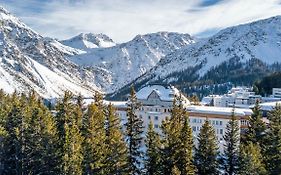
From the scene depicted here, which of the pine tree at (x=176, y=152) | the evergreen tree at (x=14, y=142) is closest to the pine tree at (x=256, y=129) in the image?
the pine tree at (x=176, y=152)

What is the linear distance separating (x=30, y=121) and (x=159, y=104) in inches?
2313

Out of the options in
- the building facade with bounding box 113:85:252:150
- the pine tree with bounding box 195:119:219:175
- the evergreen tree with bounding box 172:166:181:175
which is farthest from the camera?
the building facade with bounding box 113:85:252:150

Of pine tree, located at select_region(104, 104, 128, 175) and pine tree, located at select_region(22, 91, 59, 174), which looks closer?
pine tree, located at select_region(104, 104, 128, 175)

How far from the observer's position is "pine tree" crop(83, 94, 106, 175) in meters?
59.8

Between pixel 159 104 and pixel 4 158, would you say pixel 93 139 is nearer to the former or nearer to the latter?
pixel 4 158

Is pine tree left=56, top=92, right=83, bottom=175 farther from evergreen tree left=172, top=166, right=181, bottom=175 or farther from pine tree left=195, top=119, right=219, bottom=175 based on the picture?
pine tree left=195, top=119, right=219, bottom=175

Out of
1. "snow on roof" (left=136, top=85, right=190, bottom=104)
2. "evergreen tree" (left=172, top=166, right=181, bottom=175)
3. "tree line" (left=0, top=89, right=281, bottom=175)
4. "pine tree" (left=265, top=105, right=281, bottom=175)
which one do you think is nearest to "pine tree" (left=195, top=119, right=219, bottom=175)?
"tree line" (left=0, top=89, right=281, bottom=175)

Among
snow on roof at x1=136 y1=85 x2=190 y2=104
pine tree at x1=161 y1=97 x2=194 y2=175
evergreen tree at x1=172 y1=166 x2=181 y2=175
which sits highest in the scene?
snow on roof at x1=136 y1=85 x2=190 y2=104

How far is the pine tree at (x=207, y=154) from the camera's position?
59.4 meters

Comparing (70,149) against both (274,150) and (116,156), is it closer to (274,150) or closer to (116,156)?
(116,156)

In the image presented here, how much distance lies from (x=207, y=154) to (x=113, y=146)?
13522 mm

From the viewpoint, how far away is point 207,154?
59.5m

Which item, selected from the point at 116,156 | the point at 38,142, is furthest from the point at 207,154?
the point at 38,142

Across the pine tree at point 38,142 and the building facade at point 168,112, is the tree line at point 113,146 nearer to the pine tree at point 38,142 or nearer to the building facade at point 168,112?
the pine tree at point 38,142
